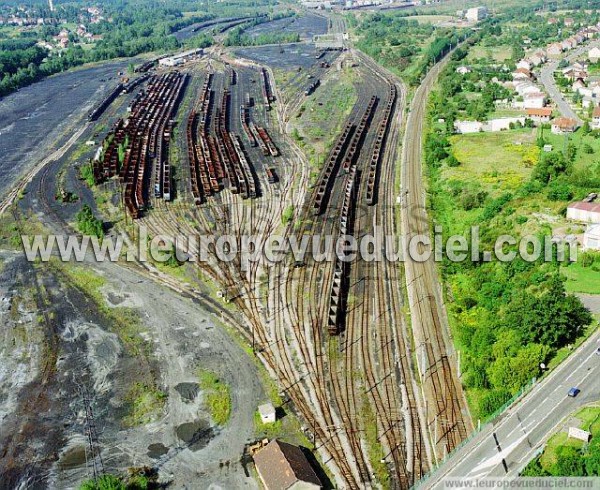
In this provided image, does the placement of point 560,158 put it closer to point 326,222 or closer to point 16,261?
point 326,222

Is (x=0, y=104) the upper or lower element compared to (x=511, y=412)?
upper

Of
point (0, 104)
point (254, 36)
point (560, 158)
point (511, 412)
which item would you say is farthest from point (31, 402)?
point (254, 36)

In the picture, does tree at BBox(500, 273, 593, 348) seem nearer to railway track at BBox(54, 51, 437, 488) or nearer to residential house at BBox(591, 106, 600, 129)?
railway track at BBox(54, 51, 437, 488)

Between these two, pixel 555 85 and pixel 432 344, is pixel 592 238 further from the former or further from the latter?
pixel 555 85

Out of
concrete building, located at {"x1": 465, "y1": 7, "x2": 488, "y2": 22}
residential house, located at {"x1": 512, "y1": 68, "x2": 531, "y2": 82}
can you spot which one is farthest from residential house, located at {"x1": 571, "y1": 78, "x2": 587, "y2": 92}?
concrete building, located at {"x1": 465, "y1": 7, "x2": 488, "y2": 22}

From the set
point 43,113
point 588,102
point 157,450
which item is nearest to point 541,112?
point 588,102

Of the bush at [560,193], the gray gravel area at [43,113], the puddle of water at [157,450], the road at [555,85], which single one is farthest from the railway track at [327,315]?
the road at [555,85]
